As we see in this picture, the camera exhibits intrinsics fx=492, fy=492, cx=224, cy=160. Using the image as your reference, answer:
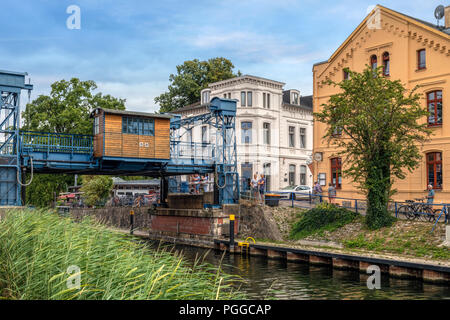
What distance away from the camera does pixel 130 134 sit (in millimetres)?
31188

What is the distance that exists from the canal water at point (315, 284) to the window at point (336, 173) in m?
11.4

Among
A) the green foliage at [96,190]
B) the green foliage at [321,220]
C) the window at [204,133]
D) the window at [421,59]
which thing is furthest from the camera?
the window at [204,133]

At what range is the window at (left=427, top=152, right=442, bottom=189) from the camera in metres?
28.7

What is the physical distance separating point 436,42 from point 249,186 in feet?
52.7

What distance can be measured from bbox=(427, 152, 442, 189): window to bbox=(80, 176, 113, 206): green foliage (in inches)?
1361

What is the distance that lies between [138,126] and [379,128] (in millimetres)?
14871

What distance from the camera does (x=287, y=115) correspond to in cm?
5497

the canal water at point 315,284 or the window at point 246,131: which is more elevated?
the window at point 246,131

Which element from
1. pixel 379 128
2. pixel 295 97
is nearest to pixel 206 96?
pixel 295 97

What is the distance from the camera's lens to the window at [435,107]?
29297 millimetres

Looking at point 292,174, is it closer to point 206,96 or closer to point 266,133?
point 266,133

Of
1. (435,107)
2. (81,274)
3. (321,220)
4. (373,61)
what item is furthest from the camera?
(373,61)

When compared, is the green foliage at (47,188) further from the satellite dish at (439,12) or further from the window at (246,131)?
the satellite dish at (439,12)

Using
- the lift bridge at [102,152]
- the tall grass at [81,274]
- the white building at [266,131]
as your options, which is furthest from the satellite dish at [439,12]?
the tall grass at [81,274]
